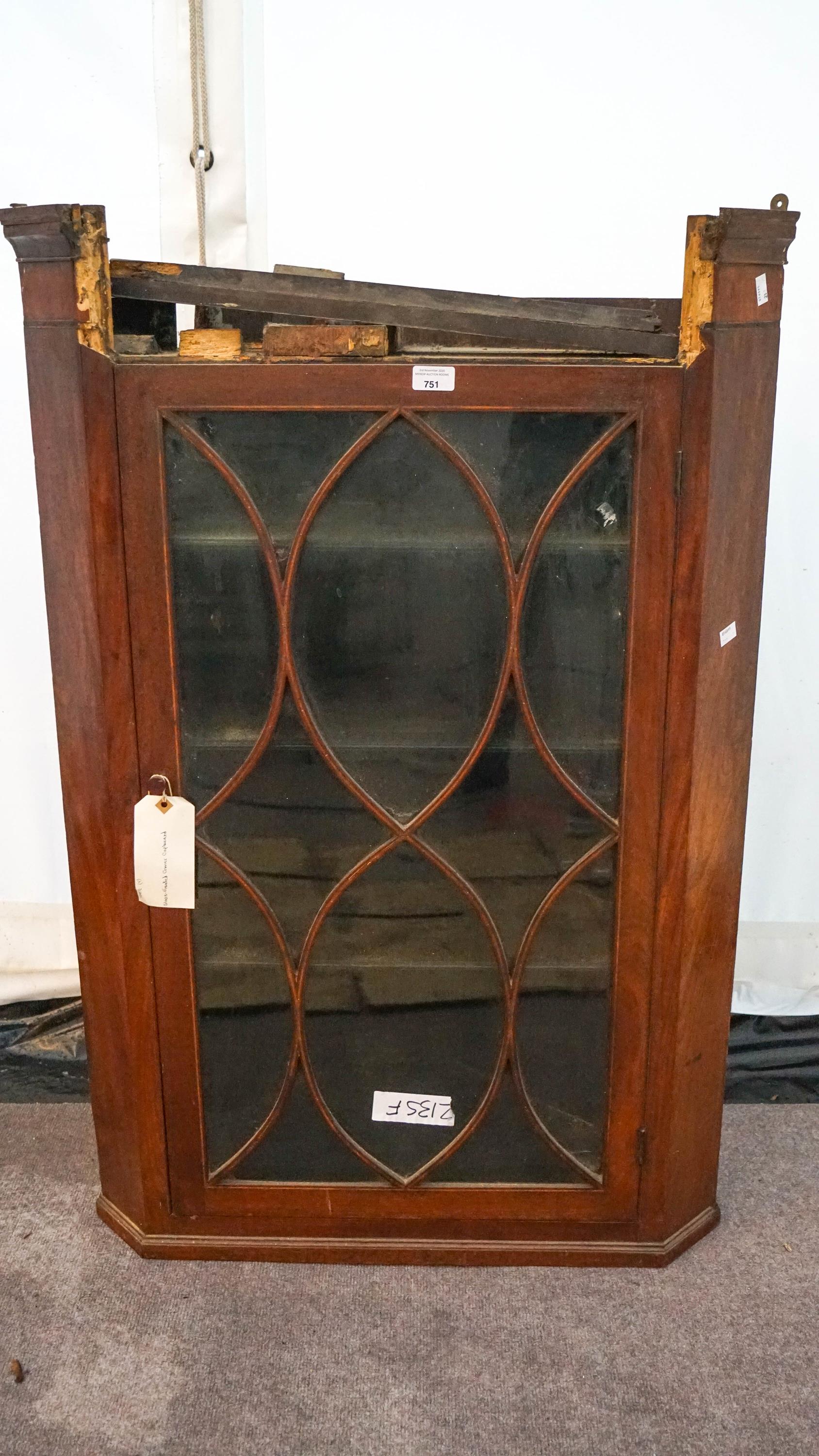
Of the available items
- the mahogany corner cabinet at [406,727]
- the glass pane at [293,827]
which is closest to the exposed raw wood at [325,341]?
the mahogany corner cabinet at [406,727]

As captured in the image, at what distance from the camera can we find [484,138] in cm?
171

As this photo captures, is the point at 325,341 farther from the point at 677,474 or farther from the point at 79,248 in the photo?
the point at 677,474

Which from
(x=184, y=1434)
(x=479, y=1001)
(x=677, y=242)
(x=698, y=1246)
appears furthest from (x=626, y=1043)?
(x=677, y=242)

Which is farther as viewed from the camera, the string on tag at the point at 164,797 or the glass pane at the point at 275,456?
the string on tag at the point at 164,797

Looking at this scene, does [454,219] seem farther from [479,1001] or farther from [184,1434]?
[184,1434]

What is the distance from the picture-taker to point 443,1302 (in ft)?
4.71

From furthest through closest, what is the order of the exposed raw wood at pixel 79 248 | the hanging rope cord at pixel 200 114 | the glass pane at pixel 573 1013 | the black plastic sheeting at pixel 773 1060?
the black plastic sheeting at pixel 773 1060 → the hanging rope cord at pixel 200 114 → the glass pane at pixel 573 1013 → the exposed raw wood at pixel 79 248

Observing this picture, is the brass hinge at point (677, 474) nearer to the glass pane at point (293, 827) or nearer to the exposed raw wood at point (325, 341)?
the exposed raw wood at point (325, 341)

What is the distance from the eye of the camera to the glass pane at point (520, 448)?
122 centimetres

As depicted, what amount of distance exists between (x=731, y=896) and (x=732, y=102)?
114 cm

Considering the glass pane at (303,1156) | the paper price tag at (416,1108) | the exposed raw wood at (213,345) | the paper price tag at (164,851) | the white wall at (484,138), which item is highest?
the white wall at (484,138)

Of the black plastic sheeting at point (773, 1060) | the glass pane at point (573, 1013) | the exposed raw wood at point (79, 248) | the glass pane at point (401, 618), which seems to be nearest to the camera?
the exposed raw wood at point (79, 248)

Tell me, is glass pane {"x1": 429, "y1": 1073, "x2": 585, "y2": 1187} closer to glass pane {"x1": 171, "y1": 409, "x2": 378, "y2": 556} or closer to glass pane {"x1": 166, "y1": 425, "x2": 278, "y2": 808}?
glass pane {"x1": 166, "y1": 425, "x2": 278, "y2": 808}

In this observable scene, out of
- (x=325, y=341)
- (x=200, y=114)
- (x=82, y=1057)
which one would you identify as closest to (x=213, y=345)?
(x=325, y=341)
